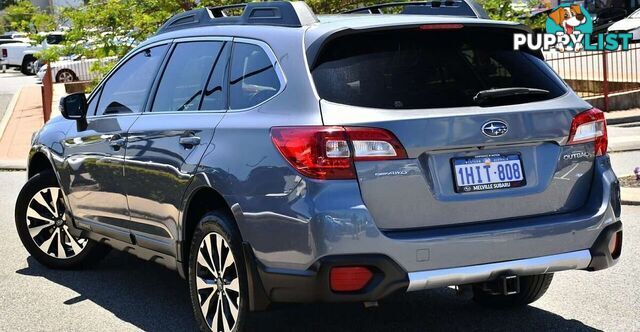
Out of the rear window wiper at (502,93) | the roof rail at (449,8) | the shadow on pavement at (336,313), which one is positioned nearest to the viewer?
the rear window wiper at (502,93)

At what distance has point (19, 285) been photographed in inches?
284

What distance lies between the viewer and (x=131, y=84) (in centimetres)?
648

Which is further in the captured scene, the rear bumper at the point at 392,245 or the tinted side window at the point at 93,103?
the tinted side window at the point at 93,103

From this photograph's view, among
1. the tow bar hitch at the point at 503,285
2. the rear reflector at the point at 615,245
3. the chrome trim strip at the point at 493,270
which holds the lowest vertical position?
the tow bar hitch at the point at 503,285

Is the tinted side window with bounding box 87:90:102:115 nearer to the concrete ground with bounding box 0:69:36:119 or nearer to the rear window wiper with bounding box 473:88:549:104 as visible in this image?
the rear window wiper with bounding box 473:88:549:104

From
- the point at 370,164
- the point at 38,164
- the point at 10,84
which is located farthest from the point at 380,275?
the point at 10,84

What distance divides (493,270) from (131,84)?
2.83 metres

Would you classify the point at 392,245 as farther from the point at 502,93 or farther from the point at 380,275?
the point at 502,93

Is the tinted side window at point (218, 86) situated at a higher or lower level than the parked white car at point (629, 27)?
higher

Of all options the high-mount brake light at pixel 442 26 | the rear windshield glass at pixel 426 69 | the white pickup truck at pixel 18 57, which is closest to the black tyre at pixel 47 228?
the rear windshield glass at pixel 426 69

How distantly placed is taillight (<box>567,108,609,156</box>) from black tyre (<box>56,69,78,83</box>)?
30.0 meters

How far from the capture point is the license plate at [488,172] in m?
4.71

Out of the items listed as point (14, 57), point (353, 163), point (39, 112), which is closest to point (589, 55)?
point (39, 112)

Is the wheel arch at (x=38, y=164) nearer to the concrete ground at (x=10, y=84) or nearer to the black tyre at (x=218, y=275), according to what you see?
the black tyre at (x=218, y=275)
